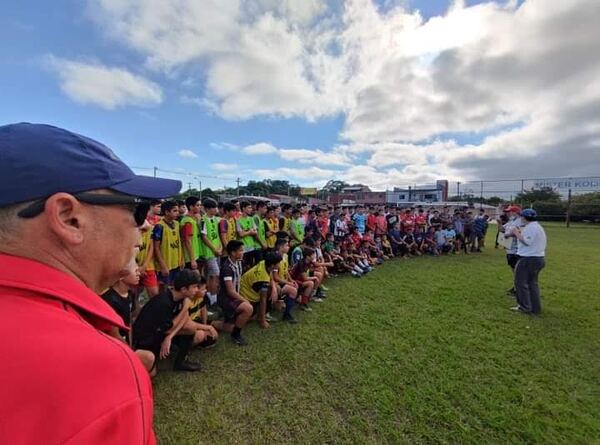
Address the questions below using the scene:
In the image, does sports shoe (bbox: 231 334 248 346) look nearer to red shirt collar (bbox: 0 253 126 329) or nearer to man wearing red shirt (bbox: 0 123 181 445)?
man wearing red shirt (bbox: 0 123 181 445)

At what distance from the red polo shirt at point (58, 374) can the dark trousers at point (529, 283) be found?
6.45 metres

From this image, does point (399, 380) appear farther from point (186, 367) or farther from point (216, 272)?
point (216, 272)

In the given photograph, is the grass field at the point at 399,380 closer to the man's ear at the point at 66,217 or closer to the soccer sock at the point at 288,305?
the soccer sock at the point at 288,305

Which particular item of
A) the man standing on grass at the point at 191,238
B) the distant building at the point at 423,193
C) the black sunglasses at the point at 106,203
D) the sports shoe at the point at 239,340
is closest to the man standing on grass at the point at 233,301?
the sports shoe at the point at 239,340

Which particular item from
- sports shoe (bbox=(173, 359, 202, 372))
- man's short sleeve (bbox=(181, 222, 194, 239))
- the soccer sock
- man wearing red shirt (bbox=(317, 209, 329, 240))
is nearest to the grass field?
sports shoe (bbox=(173, 359, 202, 372))

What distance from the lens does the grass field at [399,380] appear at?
2598 millimetres

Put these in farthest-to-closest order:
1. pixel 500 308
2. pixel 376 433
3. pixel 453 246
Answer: pixel 453 246 < pixel 500 308 < pixel 376 433

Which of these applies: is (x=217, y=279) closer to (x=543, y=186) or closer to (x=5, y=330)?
(x=5, y=330)

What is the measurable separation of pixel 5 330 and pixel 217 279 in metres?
5.43

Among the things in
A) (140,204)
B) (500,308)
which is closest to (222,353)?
(140,204)

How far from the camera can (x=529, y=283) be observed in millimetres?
5477

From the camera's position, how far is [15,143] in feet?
2.43

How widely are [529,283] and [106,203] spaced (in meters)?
6.58

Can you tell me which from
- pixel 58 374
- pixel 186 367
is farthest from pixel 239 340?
pixel 58 374
